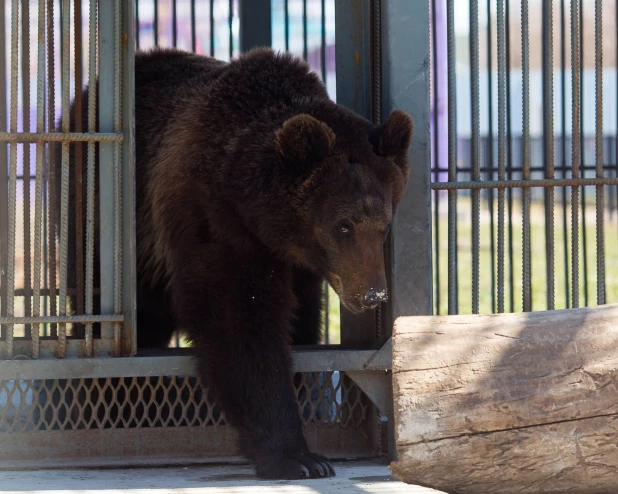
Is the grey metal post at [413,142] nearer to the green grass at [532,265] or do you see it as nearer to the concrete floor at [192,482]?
the concrete floor at [192,482]

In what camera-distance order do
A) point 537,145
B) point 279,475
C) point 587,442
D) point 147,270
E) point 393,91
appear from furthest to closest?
point 537,145 < point 147,270 < point 393,91 < point 279,475 < point 587,442

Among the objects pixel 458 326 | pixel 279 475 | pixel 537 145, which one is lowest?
pixel 279 475

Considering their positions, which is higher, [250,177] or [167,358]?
[250,177]

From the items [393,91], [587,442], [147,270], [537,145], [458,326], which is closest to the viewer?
[587,442]

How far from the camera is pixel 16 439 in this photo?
443cm

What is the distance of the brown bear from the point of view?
4043 millimetres

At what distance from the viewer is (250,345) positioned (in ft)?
13.6

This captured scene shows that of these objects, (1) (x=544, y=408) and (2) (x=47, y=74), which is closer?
(1) (x=544, y=408)

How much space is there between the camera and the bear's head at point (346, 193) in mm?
4008

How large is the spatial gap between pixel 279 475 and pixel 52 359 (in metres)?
1.21

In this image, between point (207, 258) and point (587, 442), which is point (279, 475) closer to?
point (207, 258)

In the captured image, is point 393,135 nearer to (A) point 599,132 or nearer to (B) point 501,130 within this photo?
(B) point 501,130

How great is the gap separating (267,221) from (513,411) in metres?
1.61

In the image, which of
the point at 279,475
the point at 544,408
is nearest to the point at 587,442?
the point at 544,408
